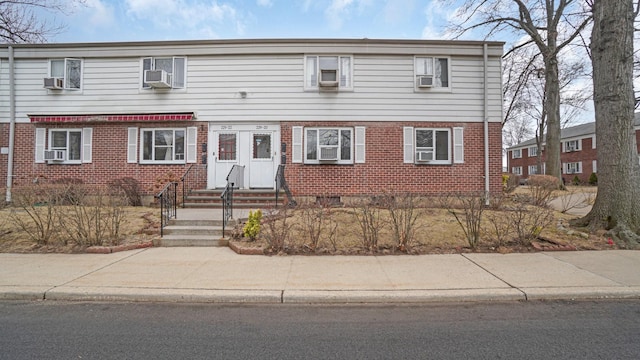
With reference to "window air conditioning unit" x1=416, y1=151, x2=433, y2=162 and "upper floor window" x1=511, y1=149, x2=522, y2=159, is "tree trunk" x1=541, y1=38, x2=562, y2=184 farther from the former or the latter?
"upper floor window" x1=511, y1=149, x2=522, y2=159

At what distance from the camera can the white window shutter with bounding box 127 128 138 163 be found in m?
11.8

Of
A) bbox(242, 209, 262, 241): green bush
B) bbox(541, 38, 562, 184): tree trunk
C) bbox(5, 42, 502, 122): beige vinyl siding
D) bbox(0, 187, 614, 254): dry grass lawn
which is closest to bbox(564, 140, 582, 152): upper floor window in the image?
bbox(541, 38, 562, 184): tree trunk

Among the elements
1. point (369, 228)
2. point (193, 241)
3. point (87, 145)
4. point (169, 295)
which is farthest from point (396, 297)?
point (87, 145)

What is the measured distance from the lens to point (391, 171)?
11.7 meters

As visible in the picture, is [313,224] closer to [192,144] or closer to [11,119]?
[192,144]

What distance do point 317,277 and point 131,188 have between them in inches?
352

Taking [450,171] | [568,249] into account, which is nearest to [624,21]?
[568,249]

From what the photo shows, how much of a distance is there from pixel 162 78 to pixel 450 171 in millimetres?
10978

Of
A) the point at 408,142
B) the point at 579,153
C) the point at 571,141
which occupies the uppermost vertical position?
the point at 571,141

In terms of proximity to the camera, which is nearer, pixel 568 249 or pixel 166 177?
pixel 568 249

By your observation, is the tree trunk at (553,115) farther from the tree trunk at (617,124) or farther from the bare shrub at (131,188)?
the bare shrub at (131,188)

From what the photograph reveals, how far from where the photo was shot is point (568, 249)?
629cm

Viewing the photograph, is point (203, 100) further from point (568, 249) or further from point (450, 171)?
point (568, 249)

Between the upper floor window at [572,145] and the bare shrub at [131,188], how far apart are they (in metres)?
45.3
